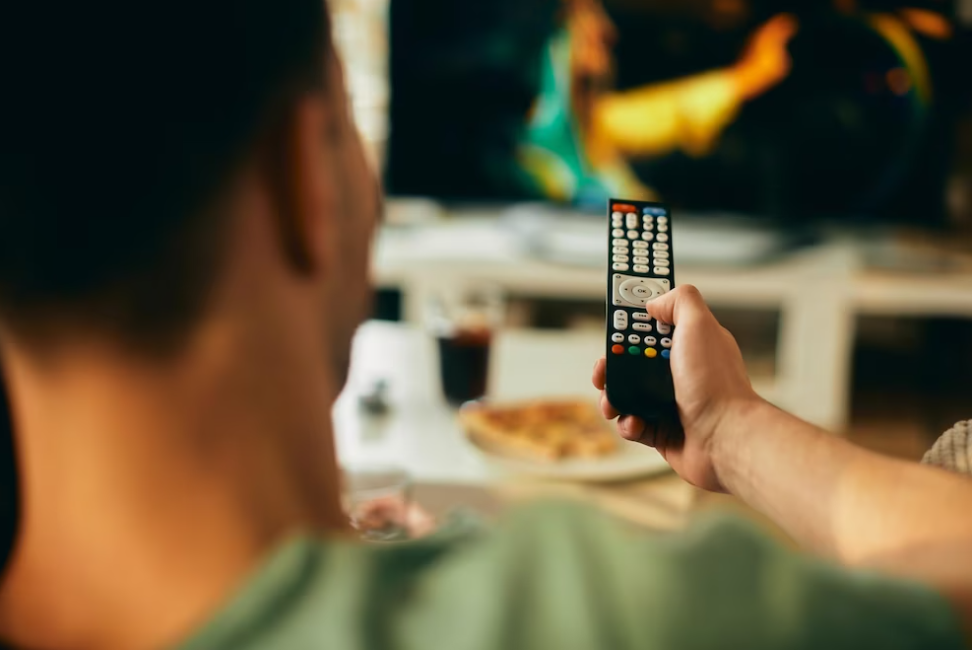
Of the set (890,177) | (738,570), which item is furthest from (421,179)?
(738,570)

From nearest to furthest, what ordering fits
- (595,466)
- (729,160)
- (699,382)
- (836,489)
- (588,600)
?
(588,600) → (836,489) → (699,382) → (595,466) → (729,160)

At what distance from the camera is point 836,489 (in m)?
0.47

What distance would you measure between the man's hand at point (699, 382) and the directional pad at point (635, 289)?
14 mm

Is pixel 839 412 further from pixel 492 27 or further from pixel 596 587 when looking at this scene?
pixel 596 587

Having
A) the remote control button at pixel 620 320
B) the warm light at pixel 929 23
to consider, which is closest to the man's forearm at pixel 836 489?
the remote control button at pixel 620 320

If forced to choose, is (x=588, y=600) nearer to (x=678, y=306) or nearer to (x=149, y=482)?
(x=149, y=482)

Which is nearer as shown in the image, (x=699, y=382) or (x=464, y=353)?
(x=699, y=382)

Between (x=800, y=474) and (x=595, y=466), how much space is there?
1.23ft

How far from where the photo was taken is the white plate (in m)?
0.85

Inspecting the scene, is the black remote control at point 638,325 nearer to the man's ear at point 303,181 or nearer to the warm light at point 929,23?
the man's ear at point 303,181

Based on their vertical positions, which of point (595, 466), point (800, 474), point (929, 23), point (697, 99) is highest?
point (929, 23)

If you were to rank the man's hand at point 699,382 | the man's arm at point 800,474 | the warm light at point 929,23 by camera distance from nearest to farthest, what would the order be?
the man's arm at point 800,474
the man's hand at point 699,382
the warm light at point 929,23

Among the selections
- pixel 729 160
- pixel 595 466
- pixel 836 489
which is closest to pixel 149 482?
pixel 836 489

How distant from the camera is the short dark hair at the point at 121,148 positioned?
1.03 feet
